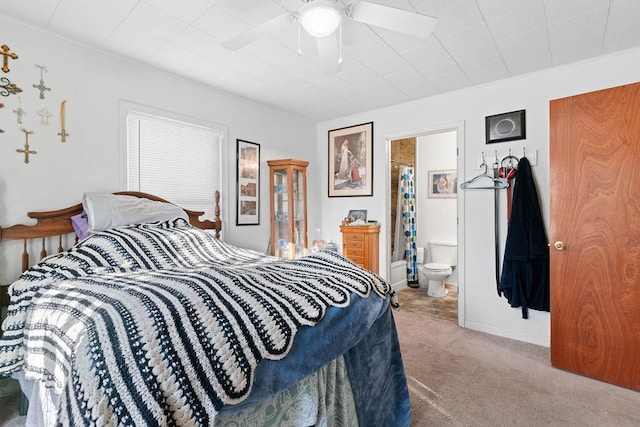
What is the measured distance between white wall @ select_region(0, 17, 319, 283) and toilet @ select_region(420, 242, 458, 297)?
340cm

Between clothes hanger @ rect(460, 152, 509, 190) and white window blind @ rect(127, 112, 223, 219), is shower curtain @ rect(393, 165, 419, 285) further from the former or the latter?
white window blind @ rect(127, 112, 223, 219)

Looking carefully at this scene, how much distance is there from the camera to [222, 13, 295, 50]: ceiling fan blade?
5.47 feet

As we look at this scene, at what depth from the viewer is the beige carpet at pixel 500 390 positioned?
1.83 metres

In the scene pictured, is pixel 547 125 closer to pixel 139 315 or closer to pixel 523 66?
pixel 523 66

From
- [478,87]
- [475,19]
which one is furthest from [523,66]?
[475,19]

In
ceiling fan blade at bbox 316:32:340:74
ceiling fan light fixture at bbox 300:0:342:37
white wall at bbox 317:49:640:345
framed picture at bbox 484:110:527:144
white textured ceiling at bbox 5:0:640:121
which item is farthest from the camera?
framed picture at bbox 484:110:527:144

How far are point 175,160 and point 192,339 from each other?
2.41 meters

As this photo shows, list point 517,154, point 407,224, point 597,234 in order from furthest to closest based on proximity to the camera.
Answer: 1. point 407,224
2. point 517,154
3. point 597,234

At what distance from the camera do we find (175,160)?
2.99 meters

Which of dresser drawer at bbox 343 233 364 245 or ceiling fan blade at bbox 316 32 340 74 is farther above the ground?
Answer: ceiling fan blade at bbox 316 32 340 74

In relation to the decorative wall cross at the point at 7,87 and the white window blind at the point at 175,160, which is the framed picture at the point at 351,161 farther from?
the decorative wall cross at the point at 7,87

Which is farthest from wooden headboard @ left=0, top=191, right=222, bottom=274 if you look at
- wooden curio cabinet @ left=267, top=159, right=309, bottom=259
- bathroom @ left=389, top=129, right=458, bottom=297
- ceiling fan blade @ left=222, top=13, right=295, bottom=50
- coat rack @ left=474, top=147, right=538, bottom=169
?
bathroom @ left=389, top=129, right=458, bottom=297

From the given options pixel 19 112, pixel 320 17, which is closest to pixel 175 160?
pixel 19 112

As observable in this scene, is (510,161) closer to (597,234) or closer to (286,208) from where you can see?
(597,234)
